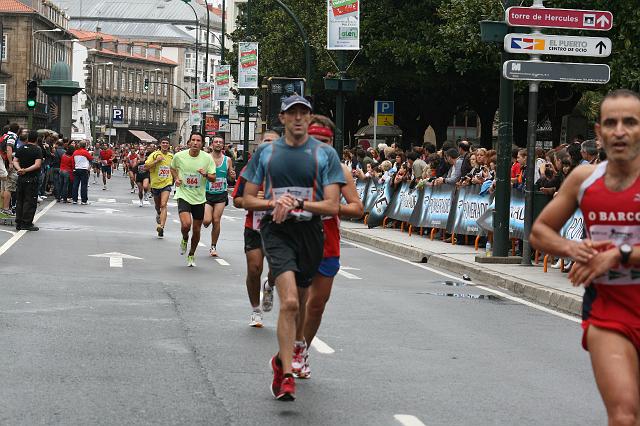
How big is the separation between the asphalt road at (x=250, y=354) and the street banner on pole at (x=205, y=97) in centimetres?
4144

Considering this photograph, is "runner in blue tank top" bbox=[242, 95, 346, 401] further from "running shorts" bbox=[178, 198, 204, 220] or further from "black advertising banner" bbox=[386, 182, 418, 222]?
"black advertising banner" bbox=[386, 182, 418, 222]

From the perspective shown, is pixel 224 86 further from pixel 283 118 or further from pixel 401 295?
pixel 283 118

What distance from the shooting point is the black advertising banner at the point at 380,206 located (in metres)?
29.1

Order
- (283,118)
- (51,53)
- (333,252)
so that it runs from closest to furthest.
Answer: (283,118), (333,252), (51,53)

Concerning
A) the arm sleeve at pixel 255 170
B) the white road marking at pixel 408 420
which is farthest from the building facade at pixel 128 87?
the white road marking at pixel 408 420

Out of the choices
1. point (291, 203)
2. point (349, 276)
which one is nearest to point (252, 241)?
point (291, 203)

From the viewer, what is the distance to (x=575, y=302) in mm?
14828

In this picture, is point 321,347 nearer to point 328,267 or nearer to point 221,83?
point 328,267

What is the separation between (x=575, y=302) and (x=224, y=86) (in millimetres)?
41721

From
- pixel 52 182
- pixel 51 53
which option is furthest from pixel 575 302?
pixel 51 53

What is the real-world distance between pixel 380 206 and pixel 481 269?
36.2 feet

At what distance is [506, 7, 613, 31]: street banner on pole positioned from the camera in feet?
59.0

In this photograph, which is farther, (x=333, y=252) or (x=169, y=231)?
(x=169, y=231)

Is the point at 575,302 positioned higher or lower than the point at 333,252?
lower
